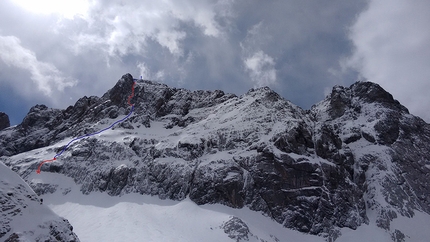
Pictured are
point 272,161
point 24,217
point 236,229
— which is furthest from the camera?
point 272,161

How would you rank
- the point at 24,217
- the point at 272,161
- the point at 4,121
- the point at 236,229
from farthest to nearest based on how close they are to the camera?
1. the point at 4,121
2. the point at 272,161
3. the point at 236,229
4. the point at 24,217

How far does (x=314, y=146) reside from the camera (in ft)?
212

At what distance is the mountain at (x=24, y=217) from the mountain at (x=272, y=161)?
27.3 meters

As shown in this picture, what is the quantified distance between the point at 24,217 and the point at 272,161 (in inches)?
1742

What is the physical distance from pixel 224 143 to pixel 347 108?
40166 mm

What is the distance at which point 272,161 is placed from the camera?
60.1m

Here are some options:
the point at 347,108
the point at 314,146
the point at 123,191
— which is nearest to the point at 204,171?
the point at 123,191

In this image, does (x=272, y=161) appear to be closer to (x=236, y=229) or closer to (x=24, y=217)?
(x=236, y=229)

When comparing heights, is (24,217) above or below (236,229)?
below

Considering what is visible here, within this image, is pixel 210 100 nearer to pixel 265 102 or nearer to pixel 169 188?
pixel 265 102

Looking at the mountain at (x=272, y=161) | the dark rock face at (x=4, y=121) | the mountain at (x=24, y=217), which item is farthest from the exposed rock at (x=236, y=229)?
the dark rock face at (x=4, y=121)

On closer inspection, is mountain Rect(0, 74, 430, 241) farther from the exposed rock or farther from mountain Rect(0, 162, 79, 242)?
mountain Rect(0, 162, 79, 242)

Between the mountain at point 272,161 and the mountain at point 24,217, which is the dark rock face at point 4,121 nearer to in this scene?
the mountain at point 272,161

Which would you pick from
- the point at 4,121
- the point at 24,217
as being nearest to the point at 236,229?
the point at 24,217
